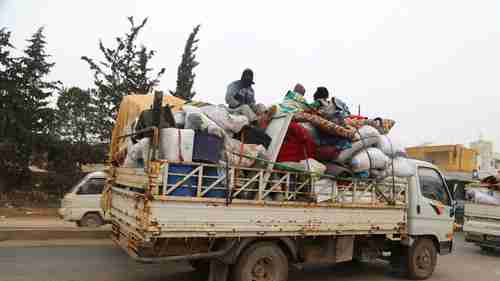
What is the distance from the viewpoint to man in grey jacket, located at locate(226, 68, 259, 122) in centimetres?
585

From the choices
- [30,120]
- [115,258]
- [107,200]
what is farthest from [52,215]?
[107,200]

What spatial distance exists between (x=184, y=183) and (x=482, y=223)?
9631 millimetres

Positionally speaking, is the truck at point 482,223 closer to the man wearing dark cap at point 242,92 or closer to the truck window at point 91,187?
the man wearing dark cap at point 242,92

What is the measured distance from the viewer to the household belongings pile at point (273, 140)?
4.78 meters

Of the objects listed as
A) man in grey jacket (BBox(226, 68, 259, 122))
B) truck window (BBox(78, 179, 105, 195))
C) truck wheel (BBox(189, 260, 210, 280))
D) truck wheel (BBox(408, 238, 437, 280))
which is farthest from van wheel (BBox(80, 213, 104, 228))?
truck wheel (BBox(408, 238, 437, 280))

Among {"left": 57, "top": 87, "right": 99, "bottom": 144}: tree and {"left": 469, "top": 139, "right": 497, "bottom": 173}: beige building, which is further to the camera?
{"left": 57, "top": 87, "right": 99, "bottom": 144}: tree

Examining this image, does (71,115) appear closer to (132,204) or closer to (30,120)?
(30,120)

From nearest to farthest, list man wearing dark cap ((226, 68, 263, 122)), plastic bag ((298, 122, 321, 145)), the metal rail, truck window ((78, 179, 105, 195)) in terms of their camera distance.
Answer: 1. the metal rail
2. man wearing dark cap ((226, 68, 263, 122))
3. plastic bag ((298, 122, 321, 145))
4. truck window ((78, 179, 105, 195))

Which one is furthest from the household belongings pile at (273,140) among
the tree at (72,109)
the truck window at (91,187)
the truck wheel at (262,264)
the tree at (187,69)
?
the tree at (72,109)

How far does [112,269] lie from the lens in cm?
668

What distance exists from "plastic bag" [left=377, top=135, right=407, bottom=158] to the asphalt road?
2.16 m

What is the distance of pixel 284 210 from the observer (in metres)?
5.19

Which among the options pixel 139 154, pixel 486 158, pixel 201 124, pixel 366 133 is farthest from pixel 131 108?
pixel 486 158

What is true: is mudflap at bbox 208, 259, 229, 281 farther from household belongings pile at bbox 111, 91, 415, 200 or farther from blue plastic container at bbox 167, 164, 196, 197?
blue plastic container at bbox 167, 164, 196, 197
